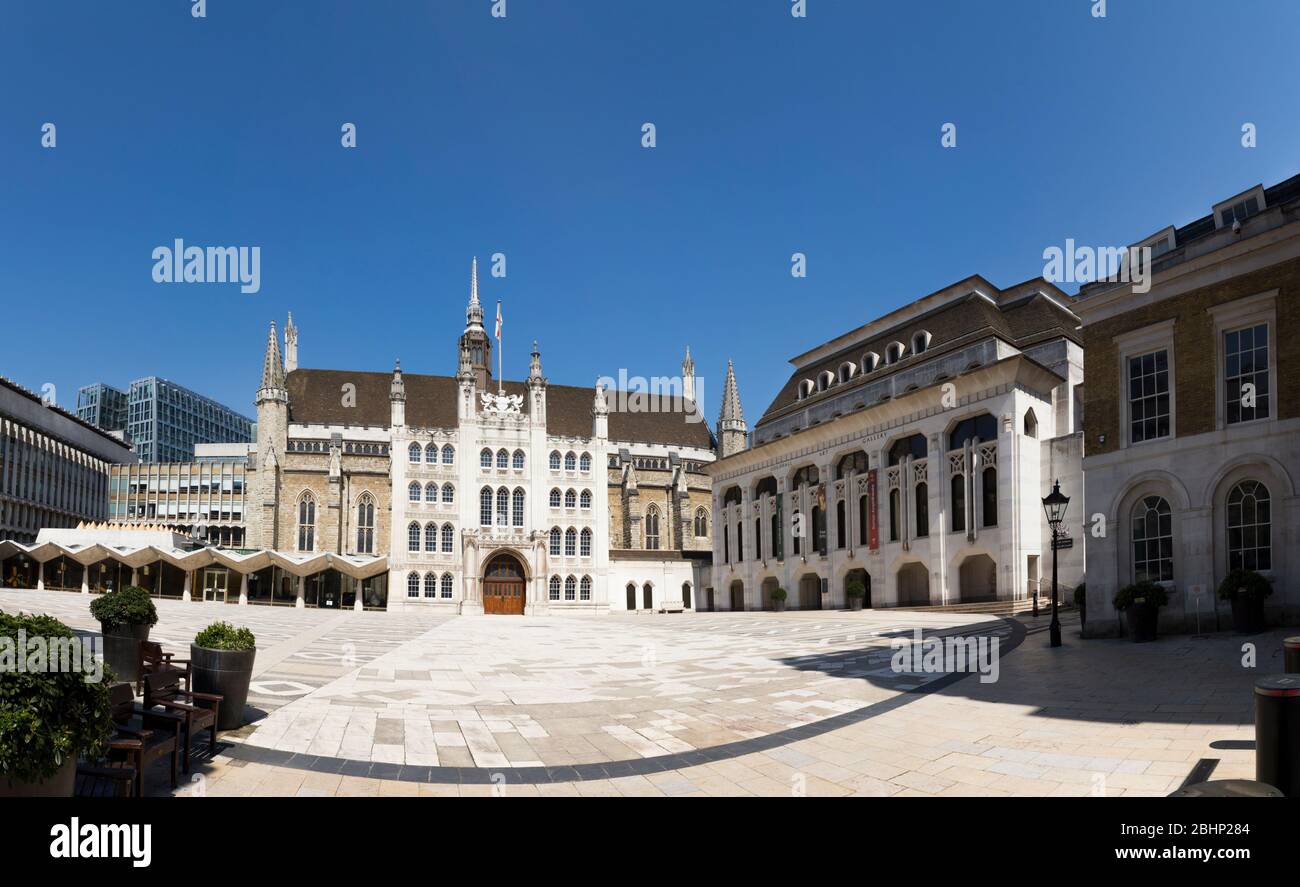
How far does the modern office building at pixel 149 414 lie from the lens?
158250mm

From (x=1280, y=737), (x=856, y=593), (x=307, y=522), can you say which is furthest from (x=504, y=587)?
(x=1280, y=737)

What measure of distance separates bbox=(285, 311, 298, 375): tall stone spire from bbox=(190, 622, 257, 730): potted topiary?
79.5 m

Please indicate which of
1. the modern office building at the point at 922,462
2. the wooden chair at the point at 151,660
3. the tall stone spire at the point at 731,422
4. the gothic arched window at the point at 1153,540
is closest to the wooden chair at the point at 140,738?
the wooden chair at the point at 151,660

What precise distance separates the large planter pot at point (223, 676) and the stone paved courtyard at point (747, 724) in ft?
0.90

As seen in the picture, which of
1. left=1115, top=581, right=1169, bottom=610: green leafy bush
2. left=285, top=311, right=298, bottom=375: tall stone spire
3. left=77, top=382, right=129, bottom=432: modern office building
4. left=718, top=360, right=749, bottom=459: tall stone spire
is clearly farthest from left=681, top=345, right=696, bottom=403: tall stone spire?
left=77, top=382, right=129, bottom=432: modern office building

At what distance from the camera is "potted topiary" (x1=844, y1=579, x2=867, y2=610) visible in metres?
43.5

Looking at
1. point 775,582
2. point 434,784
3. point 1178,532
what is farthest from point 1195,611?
point 775,582

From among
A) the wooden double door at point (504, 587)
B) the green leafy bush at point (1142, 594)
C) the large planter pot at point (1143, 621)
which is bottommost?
the wooden double door at point (504, 587)

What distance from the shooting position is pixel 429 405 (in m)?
75.4

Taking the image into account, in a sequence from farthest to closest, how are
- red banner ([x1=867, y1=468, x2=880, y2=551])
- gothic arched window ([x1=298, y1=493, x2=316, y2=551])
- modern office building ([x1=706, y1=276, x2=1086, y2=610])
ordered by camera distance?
1. gothic arched window ([x1=298, y1=493, x2=316, y2=551])
2. red banner ([x1=867, y1=468, x2=880, y2=551])
3. modern office building ([x1=706, y1=276, x2=1086, y2=610])

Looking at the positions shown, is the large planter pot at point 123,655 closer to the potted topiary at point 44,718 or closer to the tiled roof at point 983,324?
the potted topiary at point 44,718

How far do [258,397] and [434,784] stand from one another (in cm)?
7008

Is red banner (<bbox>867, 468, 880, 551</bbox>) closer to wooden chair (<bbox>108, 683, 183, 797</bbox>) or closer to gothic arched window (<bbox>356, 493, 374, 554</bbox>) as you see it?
wooden chair (<bbox>108, 683, 183, 797</bbox>)

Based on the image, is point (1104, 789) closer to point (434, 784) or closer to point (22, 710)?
point (434, 784)
